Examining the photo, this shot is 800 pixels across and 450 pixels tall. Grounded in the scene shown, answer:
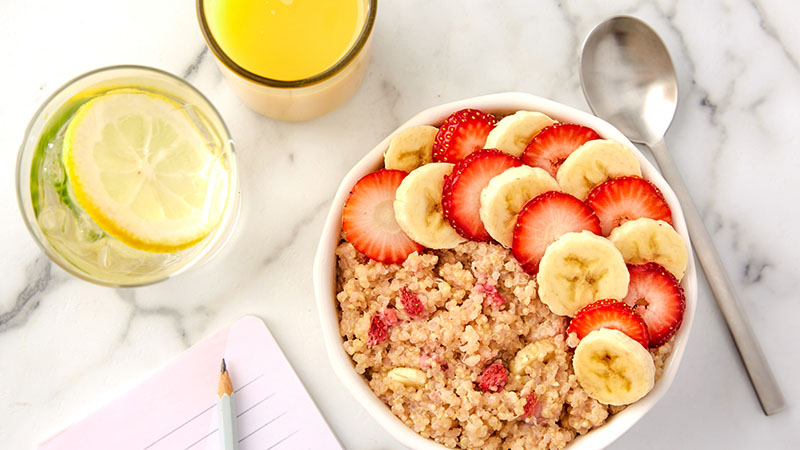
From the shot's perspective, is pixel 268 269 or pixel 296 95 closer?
pixel 296 95

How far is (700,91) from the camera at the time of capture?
4.59 feet

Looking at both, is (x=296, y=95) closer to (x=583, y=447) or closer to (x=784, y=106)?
(x=583, y=447)

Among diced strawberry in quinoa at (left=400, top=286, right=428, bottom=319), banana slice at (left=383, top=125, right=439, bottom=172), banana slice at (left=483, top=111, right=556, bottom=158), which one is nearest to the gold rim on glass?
banana slice at (left=383, top=125, right=439, bottom=172)

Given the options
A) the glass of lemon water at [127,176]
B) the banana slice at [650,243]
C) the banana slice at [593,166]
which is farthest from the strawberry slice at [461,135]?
the glass of lemon water at [127,176]

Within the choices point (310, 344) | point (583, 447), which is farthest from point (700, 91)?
point (310, 344)

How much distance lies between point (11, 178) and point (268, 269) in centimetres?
50

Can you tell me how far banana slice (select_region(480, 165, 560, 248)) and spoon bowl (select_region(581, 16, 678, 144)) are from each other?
35cm

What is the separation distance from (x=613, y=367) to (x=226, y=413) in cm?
67

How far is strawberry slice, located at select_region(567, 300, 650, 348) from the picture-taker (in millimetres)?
1013

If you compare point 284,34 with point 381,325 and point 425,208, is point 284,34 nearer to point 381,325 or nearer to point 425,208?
point 425,208

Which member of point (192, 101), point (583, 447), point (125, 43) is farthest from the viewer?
point (125, 43)

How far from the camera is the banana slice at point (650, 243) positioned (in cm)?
106

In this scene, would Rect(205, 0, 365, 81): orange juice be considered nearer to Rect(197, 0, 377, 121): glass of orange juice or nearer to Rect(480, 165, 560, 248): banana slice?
Rect(197, 0, 377, 121): glass of orange juice

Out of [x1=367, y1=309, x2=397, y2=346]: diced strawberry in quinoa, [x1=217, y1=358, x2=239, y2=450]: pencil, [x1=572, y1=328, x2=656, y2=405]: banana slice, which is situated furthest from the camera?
[x1=217, y1=358, x2=239, y2=450]: pencil
